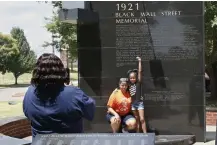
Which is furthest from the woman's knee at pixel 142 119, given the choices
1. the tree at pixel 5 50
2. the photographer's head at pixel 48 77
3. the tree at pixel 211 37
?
the tree at pixel 5 50

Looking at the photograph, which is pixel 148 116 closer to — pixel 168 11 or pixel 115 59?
pixel 115 59

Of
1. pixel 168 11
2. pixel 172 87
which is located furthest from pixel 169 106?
pixel 168 11

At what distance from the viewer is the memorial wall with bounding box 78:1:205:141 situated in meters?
8.28

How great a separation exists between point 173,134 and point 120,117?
123 centimetres

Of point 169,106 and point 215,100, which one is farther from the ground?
point 169,106

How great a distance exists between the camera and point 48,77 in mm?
3193

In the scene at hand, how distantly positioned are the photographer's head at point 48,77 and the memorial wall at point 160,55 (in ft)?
17.1

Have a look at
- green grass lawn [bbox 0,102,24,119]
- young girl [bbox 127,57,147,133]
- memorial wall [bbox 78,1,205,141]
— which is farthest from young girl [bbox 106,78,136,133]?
green grass lawn [bbox 0,102,24,119]

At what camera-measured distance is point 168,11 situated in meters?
8.41

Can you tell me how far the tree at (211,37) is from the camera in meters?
12.0

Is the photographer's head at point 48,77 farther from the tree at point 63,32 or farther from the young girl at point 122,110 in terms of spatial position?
the tree at point 63,32

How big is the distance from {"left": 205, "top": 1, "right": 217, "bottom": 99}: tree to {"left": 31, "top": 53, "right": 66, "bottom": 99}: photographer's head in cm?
893

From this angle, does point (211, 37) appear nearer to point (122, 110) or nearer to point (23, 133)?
point (122, 110)

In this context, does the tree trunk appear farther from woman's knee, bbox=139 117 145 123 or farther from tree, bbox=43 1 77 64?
woman's knee, bbox=139 117 145 123
